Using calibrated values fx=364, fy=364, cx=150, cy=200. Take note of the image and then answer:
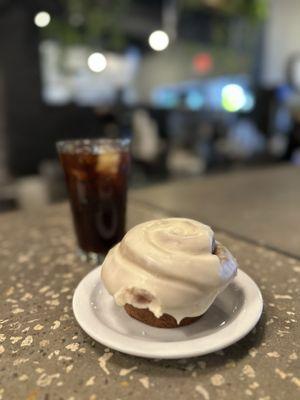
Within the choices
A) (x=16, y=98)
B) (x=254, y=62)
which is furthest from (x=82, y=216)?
(x=254, y=62)

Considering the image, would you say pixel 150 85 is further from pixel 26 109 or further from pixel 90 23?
pixel 26 109

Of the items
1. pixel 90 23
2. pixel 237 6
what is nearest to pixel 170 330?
pixel 90 23

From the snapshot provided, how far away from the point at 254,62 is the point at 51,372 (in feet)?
15.6

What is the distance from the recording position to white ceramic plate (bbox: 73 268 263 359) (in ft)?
1.22

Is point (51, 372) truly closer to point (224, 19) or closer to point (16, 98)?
point (16, 98)

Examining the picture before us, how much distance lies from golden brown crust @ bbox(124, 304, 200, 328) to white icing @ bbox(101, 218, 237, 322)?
0.02 metres

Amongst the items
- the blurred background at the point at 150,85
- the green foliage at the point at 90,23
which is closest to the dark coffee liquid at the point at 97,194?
the blurred background at the point at 150,85

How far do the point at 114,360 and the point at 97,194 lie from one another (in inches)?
13.7

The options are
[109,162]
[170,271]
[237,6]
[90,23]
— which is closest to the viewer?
[170,271]

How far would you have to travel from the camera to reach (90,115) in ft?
10.5

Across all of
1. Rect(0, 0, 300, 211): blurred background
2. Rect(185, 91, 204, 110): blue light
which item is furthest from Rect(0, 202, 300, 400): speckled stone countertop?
Rect(185, 91, 204, 110): blue light

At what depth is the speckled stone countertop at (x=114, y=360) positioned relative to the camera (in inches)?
13.9

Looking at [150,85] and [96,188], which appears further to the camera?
[150,85]

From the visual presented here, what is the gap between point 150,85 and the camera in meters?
3.65
